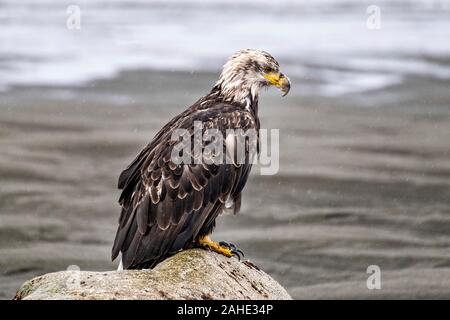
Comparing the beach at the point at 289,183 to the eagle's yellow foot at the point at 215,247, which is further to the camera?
the beach at the point at 289,183

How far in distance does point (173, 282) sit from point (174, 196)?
2.81ft

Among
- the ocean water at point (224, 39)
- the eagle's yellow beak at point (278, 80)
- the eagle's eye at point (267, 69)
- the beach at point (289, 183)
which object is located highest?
the ocean water at point (224, 39)

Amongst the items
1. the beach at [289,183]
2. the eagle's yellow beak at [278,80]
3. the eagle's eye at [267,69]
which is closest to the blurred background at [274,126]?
the beach at [289,183]

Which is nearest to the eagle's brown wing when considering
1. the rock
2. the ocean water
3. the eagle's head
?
the rock

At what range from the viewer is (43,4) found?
22734 mm

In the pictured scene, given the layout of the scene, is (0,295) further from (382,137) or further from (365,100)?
(365,100)

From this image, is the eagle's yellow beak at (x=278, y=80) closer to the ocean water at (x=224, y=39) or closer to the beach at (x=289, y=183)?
the beach at (x=289, y=183)

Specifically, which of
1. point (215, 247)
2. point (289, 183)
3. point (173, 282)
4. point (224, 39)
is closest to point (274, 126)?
point (289, 183)

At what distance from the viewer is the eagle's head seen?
6.89m

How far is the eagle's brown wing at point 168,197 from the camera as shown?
20.0 feet

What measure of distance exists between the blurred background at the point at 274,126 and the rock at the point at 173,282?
7.88 ft

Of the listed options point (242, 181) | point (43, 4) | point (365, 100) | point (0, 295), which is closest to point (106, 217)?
point (0, 295)

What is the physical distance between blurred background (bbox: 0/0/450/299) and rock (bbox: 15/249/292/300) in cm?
240
